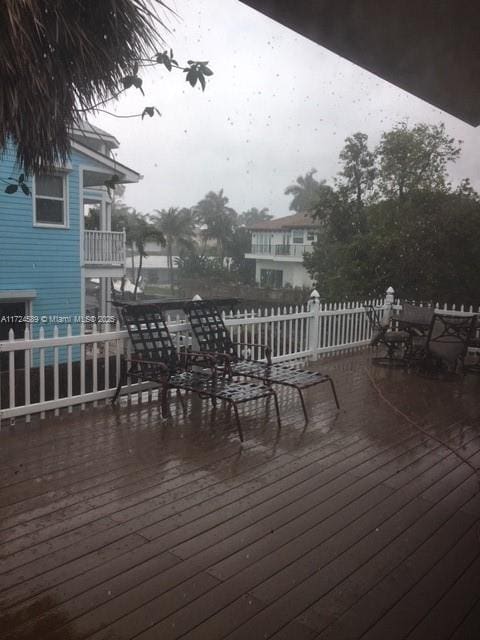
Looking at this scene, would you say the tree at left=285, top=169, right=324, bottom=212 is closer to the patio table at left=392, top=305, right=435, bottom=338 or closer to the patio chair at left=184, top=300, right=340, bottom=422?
the patio table at left=392, top=305, right=435, bottom=338

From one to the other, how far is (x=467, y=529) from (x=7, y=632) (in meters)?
1.86

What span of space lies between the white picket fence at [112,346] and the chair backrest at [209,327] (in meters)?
0.12

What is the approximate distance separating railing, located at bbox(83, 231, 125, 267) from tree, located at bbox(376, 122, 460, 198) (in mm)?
6094

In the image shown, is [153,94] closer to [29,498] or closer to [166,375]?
[166,375]

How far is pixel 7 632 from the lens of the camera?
156 cm

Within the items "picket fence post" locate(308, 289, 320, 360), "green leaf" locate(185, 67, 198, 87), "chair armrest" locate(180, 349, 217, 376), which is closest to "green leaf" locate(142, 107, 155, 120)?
"green leaf" locate(185, 67, 198, 87)

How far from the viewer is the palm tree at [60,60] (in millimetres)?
2168

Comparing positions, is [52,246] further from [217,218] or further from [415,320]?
[217,218]

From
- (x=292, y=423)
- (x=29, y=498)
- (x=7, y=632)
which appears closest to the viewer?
(x=7, y=632)

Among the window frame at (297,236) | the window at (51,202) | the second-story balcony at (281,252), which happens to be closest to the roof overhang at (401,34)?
the window at (51,202)

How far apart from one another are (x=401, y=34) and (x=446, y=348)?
14.2 ft

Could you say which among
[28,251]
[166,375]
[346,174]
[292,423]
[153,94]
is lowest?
[292,423]

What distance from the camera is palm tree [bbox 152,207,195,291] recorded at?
19.0 metres

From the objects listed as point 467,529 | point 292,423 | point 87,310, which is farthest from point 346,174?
point 467,529
